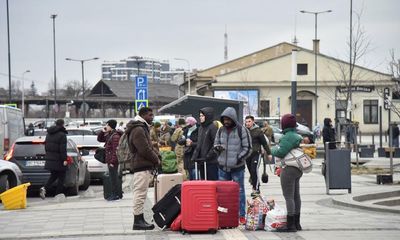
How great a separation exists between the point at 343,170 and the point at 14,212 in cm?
707

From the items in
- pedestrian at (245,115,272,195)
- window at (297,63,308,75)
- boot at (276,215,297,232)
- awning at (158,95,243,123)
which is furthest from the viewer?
window at (297,63,308,75)

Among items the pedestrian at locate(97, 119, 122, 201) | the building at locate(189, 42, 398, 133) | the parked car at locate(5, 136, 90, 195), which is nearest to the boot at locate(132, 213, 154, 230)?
the pedestrian at locate(97, 119, 122, 201)

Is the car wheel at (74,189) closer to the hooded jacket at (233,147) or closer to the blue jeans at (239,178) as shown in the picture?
the blue jeans at (239,178)

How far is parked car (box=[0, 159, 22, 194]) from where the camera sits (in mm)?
18594

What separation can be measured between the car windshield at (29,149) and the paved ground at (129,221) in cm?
158

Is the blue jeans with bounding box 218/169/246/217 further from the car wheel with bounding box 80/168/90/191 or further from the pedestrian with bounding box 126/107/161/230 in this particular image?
the car wheel with bounding box 80/168/90/191

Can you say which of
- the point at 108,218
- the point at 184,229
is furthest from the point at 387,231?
the point at 108,218

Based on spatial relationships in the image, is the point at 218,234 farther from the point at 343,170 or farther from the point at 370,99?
the point at 370,99

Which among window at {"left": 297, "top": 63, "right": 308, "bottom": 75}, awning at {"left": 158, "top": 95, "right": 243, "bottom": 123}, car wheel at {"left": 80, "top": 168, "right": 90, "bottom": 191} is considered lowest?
car wheel at {"left": 80, "top": 168, "right": 90, "bottom": 191}

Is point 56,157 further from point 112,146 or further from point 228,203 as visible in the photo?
point 228,203

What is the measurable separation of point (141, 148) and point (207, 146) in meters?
2.18

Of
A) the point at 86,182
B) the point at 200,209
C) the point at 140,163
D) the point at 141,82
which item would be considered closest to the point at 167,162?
the point at 86,182

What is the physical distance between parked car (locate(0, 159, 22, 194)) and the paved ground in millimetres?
599

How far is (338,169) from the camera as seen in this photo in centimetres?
1830
